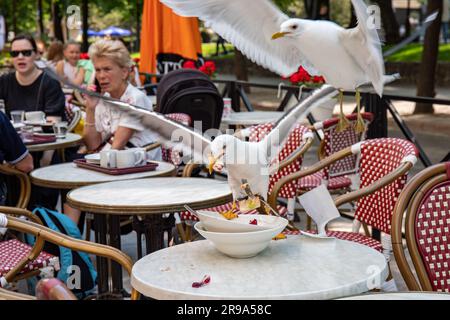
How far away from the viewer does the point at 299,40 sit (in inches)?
102

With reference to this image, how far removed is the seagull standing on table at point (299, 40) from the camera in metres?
2.54

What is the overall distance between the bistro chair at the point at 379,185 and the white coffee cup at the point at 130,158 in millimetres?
908

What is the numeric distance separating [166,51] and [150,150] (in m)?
2.77

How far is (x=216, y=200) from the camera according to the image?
3545mm

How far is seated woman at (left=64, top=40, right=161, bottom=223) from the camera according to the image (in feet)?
15.3

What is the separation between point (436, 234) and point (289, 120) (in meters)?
0.73

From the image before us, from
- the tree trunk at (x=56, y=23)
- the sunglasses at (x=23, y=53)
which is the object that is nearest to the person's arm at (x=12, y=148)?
the sunglasses at (x=23, y=53)

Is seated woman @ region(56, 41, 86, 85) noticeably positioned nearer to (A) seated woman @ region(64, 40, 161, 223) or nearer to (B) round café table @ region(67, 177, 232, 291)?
(A) seated woman @ region(64, 40, 161, 223)

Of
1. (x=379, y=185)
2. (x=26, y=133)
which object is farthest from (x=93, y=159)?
(x=379, y=185)

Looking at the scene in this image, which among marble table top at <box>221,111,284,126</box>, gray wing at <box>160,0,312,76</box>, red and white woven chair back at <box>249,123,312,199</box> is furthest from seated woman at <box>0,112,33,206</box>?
marble table top at <box>221,111,284,126</box>

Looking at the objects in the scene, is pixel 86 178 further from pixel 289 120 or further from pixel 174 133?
pixel 289 120

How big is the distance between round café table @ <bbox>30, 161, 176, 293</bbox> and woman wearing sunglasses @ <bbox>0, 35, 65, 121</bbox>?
5.92 feet
